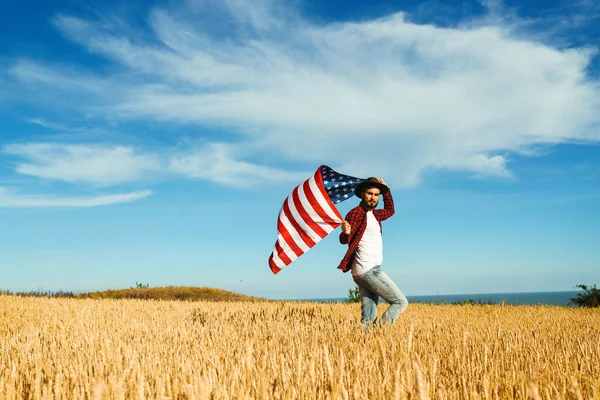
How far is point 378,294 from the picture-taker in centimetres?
657

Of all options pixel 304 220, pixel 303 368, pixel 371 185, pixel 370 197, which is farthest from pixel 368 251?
pixel 303 368

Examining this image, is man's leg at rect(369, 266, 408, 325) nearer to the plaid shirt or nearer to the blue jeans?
the blue jeans

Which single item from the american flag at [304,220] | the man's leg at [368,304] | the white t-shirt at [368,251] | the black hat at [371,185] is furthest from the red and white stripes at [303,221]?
the man's leg at [368,304]

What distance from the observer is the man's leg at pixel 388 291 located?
6.41 metres

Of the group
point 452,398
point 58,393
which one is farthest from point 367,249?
point 58,393

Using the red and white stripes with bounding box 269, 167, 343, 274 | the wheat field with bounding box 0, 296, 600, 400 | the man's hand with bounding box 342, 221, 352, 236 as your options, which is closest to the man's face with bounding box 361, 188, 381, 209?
the man's hand with bounding box 342, 221, 352, 236

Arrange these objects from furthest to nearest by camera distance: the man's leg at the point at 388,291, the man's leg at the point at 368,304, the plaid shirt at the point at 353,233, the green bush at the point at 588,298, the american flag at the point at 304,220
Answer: the green bush at the point at 588,298 < the american flag at the point at 304,220 < the man's leg at the point at 368,304 < the plaid shirt at the point at 353,233 < the man's leg at the point at 388,291

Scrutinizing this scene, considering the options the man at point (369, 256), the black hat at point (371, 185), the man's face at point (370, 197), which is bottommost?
the man at point (369, 256)

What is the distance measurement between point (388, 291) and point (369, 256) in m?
0.51

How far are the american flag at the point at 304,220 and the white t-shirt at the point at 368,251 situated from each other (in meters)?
0.77

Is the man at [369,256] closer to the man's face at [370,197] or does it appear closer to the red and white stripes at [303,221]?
the man's face at [370,197]

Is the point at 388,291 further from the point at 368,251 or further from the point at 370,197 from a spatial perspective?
the point at 370,197

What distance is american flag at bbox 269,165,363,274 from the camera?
7.44 metres

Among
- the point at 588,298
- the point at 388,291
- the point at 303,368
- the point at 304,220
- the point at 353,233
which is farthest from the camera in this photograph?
the point at 588,298
